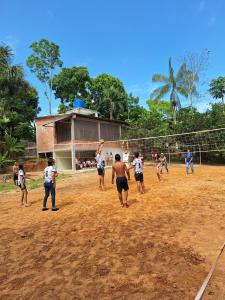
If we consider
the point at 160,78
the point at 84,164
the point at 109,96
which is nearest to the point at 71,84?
the point at 109,96

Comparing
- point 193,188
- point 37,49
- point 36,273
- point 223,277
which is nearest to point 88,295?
point 36,273

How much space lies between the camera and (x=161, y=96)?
29.8 meters

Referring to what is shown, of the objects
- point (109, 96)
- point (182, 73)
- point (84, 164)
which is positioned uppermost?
point (182, 73)

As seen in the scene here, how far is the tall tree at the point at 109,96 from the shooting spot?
35.0 metres

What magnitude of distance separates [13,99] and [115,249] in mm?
22406

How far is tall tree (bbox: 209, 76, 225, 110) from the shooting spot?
30.0 meters

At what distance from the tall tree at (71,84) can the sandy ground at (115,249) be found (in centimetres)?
2855

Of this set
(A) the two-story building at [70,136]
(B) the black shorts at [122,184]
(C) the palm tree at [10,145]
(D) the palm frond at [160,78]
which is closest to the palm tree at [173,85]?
(D) the palm frond at [160,78]

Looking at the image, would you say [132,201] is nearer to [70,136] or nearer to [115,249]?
[115,249]

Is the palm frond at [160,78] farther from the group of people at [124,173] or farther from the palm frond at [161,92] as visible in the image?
the group of people at [124,173]

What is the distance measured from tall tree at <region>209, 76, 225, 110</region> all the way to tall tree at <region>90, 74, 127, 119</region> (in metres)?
10.3

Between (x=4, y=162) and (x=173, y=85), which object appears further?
(x=173, y=85)

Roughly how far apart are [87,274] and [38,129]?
73.7 feet

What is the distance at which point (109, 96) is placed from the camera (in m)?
35.2
